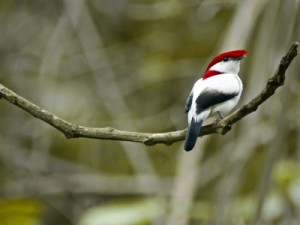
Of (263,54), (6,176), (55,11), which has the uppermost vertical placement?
(55,11)

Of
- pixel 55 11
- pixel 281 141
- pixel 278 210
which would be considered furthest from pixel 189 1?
pixel 281 141

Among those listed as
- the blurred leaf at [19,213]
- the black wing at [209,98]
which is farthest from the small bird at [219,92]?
the blurred leaf at [19,213]

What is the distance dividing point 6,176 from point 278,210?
67.7 inches

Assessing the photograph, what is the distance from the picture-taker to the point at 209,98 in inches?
42.4

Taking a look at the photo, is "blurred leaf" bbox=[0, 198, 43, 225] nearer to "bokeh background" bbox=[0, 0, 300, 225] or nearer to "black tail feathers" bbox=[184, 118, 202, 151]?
"bokeh background" bbox=[0, 0, 300, 225]

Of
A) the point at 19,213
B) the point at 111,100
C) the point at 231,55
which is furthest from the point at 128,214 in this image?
the point at 231,55

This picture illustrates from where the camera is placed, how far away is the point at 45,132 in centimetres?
366

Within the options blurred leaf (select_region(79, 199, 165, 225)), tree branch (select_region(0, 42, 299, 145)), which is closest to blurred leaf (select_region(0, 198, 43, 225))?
blurred leaf (select_region(79, 199, 165, 225))

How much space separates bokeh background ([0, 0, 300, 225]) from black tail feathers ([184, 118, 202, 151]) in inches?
55.3

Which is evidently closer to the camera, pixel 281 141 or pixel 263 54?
pixel 281 141

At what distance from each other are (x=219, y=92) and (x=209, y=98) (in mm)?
19

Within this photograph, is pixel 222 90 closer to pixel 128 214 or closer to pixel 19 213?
pixel 19 213

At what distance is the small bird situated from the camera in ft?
3.51

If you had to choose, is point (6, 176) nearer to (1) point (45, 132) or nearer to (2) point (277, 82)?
(1) point (45, 132)
